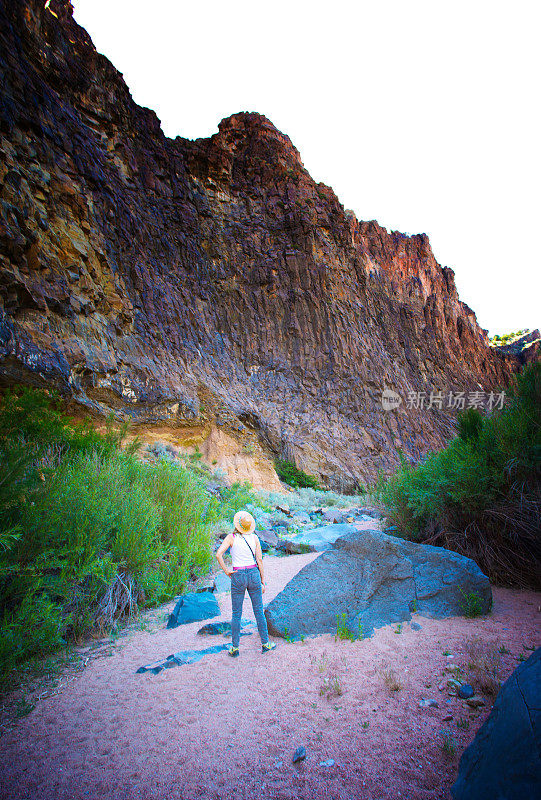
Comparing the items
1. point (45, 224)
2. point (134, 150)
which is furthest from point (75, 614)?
point (134, 150)

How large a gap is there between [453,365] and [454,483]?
31564 mm

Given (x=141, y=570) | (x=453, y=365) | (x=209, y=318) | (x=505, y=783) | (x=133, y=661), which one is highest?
(x=209, y=318)

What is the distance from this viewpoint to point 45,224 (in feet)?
37.1

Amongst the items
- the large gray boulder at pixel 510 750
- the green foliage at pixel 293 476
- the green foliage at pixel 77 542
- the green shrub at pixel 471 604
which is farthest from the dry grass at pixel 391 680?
the green foliage at pixel 293 476

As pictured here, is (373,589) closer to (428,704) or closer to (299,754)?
(428,704)

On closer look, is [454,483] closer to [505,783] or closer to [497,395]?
[497,395]

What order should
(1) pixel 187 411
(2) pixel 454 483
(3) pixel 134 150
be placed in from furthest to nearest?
(3) pixel 134 150, (1) pixel 187 411, (2) pixel 454 483

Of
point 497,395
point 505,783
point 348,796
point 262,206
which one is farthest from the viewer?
point 262,206

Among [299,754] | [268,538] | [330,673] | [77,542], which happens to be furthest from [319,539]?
[299,754]

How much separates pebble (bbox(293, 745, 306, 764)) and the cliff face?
1047 centimetres

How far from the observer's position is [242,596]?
321 centimetres

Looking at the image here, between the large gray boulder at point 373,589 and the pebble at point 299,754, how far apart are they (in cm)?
146

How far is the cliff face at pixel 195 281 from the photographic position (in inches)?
443

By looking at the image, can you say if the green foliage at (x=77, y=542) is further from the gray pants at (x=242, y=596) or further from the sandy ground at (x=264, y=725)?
the gray pants at (x=242, y=596)
